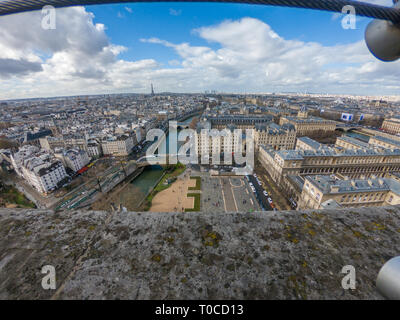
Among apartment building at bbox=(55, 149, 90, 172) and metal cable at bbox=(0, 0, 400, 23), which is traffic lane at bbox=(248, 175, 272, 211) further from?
apartment building at bbox=(55, 149, 90, 172)

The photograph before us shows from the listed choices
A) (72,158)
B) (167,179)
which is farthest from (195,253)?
(72,158)

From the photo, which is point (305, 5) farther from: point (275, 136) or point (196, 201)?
point (275, 136)

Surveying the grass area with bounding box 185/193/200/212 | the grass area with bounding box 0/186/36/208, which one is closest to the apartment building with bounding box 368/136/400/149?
the grass area with bounding box 185/193/200/212

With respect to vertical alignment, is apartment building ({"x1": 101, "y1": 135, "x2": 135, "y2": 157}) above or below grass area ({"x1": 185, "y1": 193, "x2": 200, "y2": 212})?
above

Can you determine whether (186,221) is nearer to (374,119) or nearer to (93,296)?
(93,296)

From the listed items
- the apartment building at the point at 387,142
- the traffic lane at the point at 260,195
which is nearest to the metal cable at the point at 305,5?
the traffic lane at the point at 260,195

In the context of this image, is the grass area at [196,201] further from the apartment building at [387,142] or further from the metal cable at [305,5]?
the apartment building at [387,142]
